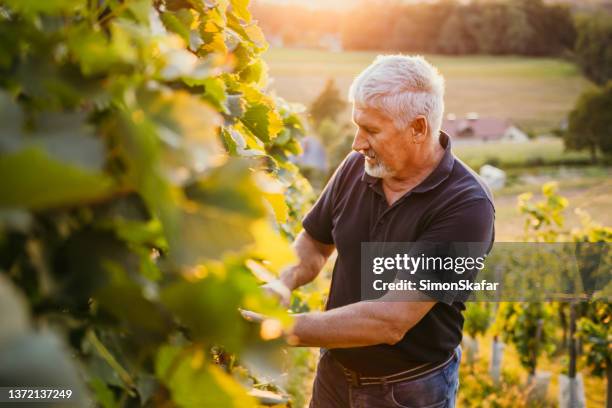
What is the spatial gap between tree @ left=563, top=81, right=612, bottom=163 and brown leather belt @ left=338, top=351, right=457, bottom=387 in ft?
124

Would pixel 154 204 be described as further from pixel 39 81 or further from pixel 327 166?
pixel 327 166

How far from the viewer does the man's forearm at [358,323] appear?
231 cm

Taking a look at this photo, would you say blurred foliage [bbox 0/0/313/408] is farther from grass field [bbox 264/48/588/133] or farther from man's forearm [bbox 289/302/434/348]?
grass field [bbox 264/48/588/133]

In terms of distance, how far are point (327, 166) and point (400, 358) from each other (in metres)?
25.9

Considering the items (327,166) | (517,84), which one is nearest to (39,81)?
(327,166)

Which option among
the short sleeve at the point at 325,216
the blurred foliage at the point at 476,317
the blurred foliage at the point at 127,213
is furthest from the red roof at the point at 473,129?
the blurred foliage at the point at 127,213

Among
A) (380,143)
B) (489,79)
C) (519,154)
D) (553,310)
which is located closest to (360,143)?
(380,143)

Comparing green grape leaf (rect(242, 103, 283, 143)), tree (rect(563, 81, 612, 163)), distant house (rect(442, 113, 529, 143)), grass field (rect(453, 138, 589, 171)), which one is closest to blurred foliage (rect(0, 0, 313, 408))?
green grape leaf (rect(242, 103, 283, 143))

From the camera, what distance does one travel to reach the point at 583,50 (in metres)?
48.2

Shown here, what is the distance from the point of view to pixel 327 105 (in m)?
34.3

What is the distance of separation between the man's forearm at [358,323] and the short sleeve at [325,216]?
80cm

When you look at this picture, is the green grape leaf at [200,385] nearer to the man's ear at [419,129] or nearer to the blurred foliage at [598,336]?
the man's ear at [419,129]

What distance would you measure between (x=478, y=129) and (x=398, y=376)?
36317 millimetres

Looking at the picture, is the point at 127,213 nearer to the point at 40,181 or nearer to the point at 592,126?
the point at 40,181
